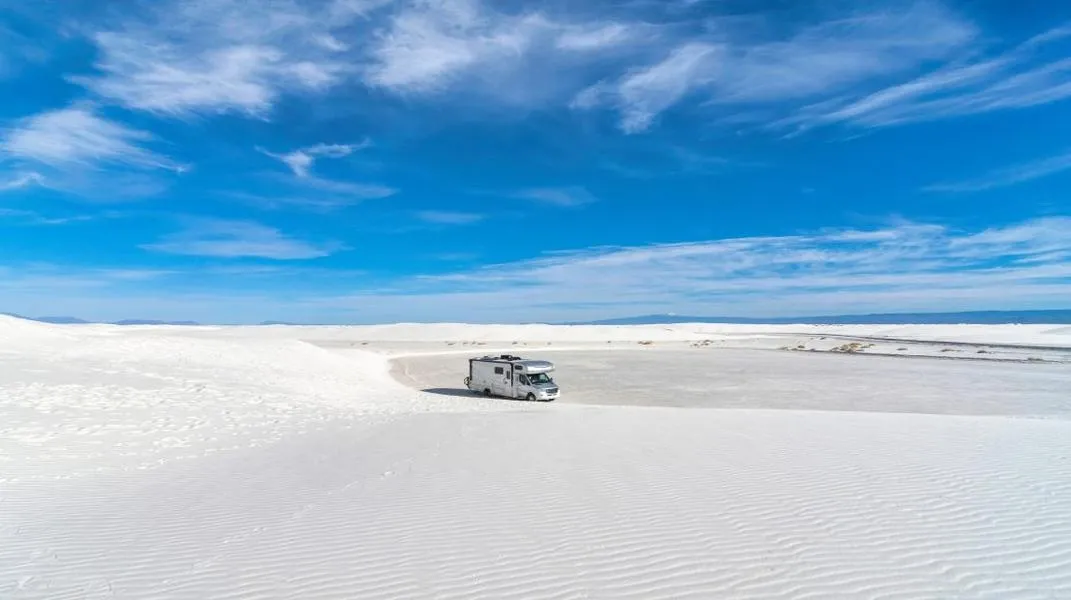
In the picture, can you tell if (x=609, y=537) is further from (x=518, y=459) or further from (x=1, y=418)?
(x=1, y=418)

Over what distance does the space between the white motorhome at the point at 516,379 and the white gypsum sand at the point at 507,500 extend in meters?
5.99

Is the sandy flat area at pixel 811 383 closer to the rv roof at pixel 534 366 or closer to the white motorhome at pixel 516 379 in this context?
the white motorhome at pixel 516 379

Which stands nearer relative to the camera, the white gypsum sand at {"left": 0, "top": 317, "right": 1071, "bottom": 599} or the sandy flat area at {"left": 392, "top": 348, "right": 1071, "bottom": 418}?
the white gypsum sand at {"left": 0, "top": 317, "right": 1071, "bottom": 599}

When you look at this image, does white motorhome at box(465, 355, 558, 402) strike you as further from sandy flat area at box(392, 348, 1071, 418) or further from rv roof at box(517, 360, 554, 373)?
sandy flat area at box(392, 348, 1071, 418)

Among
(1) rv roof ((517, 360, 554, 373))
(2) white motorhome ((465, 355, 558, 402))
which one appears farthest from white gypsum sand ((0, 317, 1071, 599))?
(1) rv roof ((517, 360, 554, 373))

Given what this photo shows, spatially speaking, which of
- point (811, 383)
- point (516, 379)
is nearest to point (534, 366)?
point (516, 379)

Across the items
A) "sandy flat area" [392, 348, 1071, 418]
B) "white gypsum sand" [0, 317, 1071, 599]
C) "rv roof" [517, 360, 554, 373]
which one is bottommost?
"sandy flat area" [392, 348, 1071, 418]

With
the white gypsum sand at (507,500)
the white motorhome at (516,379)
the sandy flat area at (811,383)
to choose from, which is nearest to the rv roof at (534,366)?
the white motorhome at (516,379)

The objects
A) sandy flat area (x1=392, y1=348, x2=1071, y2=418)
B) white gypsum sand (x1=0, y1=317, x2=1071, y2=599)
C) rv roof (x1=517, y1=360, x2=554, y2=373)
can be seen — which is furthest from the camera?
rv roof (x1=517, y1=360, x2=554, y2=373)

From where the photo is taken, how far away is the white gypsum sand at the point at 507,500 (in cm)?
550

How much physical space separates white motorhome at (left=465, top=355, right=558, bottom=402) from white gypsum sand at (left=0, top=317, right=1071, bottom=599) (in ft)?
19.7

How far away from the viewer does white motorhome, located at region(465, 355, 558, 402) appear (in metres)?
25.2

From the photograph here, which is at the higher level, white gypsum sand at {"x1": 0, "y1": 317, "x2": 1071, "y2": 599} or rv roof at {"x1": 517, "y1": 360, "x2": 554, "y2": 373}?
rv roof at {"x1": 517, "y1": 360, "x2": 554, "y2": 373}

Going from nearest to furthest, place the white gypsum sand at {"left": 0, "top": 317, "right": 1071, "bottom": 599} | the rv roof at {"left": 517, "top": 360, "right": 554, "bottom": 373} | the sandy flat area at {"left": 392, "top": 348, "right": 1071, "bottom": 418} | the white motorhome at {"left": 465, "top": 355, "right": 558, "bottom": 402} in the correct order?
the white gypsum sand at {"left": 0, "top": 317, "right": 1071, "bottom": 599}, the sandy flat area at {"left": 392, "top": 348, "right": 1071, "bottom": 418}, the white motorhome at {"left": 465, "top": 355, "right": 558, "bottom": 402}, the rv roof at {"left": 517, "top": 360, "right": 554, "bottom": 373}
